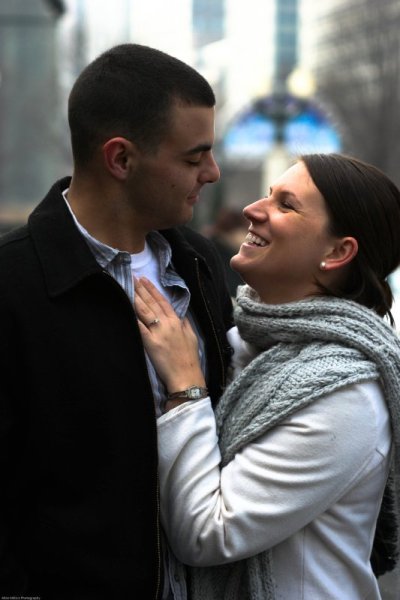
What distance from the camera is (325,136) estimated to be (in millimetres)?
20453

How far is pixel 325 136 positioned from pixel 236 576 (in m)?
19.0

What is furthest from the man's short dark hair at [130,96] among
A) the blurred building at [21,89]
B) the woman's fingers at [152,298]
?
the blurred building at [21,89]

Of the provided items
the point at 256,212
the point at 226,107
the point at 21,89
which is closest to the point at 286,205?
the point at 256,212

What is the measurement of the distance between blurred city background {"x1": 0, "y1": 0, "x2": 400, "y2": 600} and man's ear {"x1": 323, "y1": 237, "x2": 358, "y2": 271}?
1.62ft

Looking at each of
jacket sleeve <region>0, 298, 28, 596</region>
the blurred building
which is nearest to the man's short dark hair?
jacket sleeve <region>0, 298, 28, 596</region>

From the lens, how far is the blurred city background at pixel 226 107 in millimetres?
12695

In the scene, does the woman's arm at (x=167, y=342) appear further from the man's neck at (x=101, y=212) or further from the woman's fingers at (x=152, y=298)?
the man's neck at (x=101, y=212)

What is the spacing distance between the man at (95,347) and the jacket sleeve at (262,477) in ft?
0.25

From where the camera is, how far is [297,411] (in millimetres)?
2174

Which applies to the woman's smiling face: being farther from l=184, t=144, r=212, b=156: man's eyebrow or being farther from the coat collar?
the coat collar

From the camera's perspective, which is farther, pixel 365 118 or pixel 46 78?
pixel 365 118

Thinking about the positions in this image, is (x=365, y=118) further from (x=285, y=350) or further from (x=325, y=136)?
(x=285, y=350)

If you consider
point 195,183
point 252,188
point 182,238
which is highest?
point 195,183

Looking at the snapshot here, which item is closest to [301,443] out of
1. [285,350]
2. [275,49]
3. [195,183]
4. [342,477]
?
[342,477]
